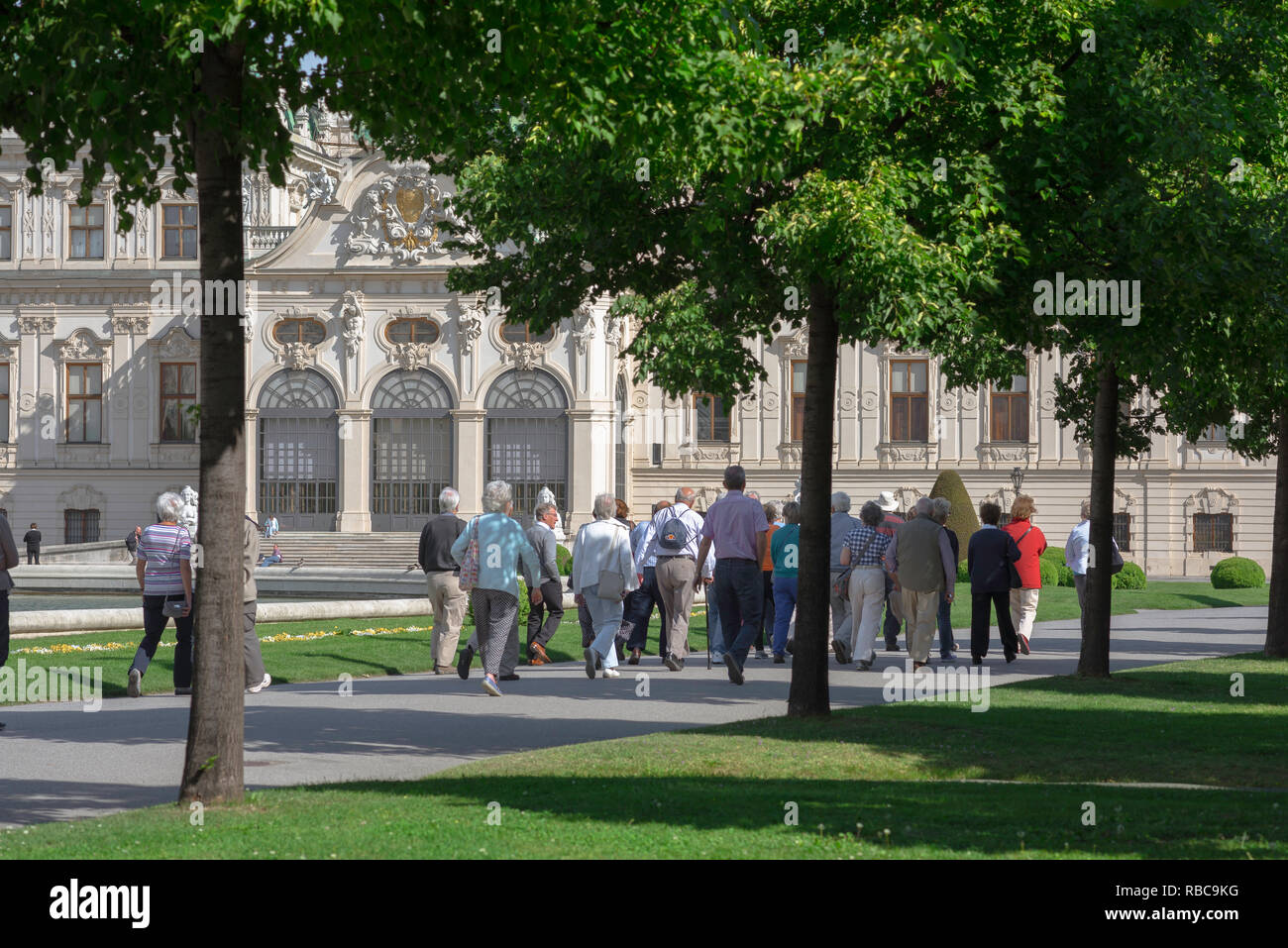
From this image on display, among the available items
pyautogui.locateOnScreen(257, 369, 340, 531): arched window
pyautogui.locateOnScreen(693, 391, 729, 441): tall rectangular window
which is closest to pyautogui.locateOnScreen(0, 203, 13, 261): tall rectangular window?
pyautogui.locateOnScreen(257, 369, 340, 531): arched window

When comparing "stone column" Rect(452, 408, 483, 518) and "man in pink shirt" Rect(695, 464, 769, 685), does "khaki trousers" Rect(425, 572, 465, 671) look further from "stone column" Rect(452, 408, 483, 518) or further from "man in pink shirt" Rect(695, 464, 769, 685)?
"stone column" Rect(452, 408, 483, 518)

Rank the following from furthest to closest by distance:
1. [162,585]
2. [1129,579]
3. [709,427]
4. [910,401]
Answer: [709,427]
[910,401]
[1129,579]
[162,585]

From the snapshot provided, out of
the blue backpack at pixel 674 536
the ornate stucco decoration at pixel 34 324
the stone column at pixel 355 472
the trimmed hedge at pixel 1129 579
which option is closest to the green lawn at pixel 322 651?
the blue backpack at pixel 674 536

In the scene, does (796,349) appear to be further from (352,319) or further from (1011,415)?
(352,319)

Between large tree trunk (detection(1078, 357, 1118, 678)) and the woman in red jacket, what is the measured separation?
10.1ft

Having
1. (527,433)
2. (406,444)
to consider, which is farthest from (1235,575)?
(406,444)

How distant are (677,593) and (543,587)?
4.65 feet

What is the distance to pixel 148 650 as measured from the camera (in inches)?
550

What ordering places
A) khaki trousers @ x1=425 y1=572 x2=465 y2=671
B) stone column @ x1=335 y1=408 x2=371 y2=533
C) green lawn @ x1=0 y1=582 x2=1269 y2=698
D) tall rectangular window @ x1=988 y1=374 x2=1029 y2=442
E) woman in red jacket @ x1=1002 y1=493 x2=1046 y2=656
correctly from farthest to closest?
tall rectangular window @ x1=988 y1=374 x2=1029 y2=442, stone column @ x1=335 y1=408 x2=371 y2=533, woman in red jacket @ x1=1002 y1=493 x2=1046 y2=656, khaki trousers @ x1=425 y1=572 x2=465 y2=671, green lawn @ x1=0 y1=582 x2=1269 y2=698

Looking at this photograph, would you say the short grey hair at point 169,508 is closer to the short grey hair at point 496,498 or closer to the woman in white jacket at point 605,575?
the short grey hair at point 496,498

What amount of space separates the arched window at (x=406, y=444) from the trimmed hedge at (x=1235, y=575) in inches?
887

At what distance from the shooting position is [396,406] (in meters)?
49.2

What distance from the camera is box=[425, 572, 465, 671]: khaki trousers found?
15820 mm

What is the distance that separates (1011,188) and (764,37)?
215 centimetres
